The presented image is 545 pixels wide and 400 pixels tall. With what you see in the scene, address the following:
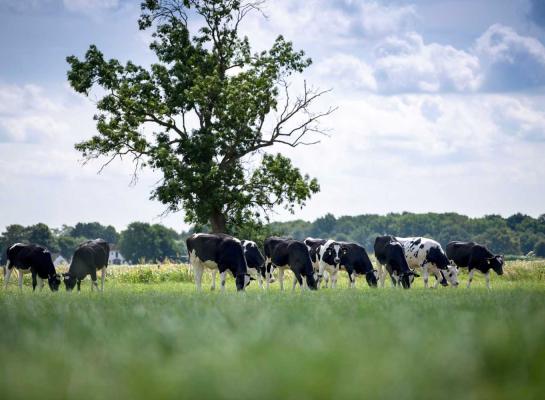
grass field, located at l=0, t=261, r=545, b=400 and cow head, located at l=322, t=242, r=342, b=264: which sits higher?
cow head, located at l=322, t=242, r=342, b=264

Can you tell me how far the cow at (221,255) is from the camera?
28.2 meters

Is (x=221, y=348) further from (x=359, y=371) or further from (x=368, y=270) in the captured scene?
(x=368, y=270)

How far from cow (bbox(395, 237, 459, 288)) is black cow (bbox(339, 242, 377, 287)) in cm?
224

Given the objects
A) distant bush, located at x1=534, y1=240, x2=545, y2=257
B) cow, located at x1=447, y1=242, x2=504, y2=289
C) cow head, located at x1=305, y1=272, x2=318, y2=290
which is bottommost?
cow head, located at x1=305, y1=272, x2=318, y2=290

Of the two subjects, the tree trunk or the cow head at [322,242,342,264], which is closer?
the cow head at [322,242,342,264]

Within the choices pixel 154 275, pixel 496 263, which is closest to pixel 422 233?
pixel 154 275

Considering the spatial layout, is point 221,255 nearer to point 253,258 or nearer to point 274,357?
point 253,258

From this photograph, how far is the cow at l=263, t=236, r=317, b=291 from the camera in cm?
2928

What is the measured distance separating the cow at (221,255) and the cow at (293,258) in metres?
2.36

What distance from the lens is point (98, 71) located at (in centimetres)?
4384

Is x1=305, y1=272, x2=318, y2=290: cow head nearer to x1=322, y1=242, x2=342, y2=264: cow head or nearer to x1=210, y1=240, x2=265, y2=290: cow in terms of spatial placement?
x1=210, y1=240, x2=265, y2=290: cow

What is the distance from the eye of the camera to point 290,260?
30.5 meters

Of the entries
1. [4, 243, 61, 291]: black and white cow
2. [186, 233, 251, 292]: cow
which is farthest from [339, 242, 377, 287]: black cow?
[4, 243, 61, 291]: black and white cow

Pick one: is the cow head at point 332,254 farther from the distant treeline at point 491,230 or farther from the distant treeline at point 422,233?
the distant treeline at point 491,230
